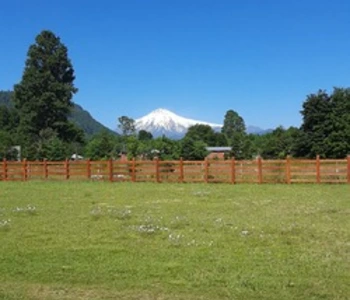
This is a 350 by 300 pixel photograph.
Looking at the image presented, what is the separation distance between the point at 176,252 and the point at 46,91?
6003 centimetres

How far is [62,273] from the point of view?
7285 millimetres

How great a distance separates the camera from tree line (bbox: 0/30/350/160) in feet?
174

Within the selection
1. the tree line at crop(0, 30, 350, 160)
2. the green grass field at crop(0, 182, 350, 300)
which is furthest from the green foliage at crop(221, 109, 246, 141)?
the green grass field at crop(0, 182, 350, 300)

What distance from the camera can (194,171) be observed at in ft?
96.7

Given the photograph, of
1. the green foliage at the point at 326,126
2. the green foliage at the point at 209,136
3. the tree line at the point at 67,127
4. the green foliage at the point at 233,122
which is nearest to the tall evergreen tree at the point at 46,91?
the tree line at the point at 67,127

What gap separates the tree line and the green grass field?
1514 inches

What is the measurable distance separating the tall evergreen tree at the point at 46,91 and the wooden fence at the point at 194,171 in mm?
32105

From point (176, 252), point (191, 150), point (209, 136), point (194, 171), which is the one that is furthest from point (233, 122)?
point (176, 252)

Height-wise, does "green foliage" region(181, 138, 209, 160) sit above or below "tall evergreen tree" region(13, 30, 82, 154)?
below

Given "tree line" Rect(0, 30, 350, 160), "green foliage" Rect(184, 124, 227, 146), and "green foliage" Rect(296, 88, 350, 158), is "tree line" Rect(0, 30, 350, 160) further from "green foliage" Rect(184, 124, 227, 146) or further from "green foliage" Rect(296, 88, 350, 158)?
"green foliage" Rect(184, 124, 227, 146)

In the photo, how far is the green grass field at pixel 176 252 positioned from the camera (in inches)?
253

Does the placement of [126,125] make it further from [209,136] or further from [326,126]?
[326,126]

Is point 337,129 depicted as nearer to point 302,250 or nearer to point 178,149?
point 178,149

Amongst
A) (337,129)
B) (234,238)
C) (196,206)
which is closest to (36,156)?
(337,129)
